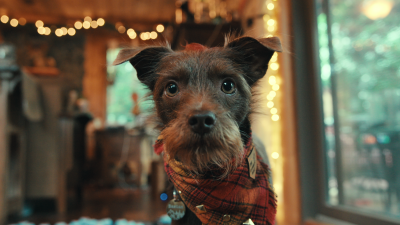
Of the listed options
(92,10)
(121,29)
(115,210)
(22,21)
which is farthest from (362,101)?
(22,21)

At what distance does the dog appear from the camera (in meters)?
1.01

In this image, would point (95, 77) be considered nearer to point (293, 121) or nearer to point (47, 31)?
point (47, 31)

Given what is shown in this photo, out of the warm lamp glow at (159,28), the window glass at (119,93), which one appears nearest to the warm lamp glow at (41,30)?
the window glass at (119,93)

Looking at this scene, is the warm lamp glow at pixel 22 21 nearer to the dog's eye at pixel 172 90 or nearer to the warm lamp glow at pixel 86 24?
the warm lamp glow at pixel 86 24

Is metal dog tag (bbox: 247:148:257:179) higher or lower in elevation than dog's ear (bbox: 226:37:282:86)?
lower

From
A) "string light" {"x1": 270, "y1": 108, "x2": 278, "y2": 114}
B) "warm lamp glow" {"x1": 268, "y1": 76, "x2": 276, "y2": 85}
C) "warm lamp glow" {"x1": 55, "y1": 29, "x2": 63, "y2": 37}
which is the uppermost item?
"warm lamp glow" {"x1": 55, "y1": 29, "x2": 63, "y2": 37}

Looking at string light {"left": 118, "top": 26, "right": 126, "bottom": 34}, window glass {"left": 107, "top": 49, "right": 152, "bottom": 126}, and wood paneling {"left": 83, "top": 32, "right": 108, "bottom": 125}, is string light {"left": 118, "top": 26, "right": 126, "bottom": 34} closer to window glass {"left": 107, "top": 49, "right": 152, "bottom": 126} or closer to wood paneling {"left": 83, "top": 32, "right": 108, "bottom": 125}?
window glass {"left": 107, "top": 49, "right": 152, "bottom": 126}

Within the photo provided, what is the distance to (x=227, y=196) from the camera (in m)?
1.13

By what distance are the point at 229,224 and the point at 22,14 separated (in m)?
7.74

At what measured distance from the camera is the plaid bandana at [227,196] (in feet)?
3.73

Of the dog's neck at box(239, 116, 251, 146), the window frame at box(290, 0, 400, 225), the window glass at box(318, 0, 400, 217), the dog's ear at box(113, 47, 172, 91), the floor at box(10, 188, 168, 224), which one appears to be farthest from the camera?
the floor at box(10, 188, 168, 224)

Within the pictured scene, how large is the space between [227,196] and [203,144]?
29 cm

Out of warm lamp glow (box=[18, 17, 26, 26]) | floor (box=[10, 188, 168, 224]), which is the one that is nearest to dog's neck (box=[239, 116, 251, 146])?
floor (box=[10, 188, 168, 224])

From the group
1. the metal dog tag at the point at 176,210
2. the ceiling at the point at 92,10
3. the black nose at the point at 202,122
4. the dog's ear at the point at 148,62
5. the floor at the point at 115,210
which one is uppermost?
the ceiling at the point at 92,10
